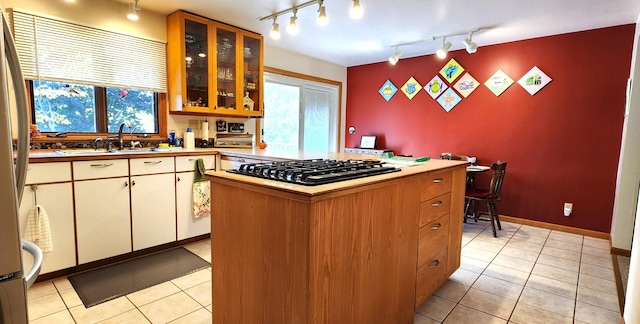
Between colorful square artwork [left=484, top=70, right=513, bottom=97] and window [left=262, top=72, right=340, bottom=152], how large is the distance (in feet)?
7.52

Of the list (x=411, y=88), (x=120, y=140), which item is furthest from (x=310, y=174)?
(x=411, y=88)

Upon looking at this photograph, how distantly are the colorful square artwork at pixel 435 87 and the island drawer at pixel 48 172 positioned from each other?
13.5ft

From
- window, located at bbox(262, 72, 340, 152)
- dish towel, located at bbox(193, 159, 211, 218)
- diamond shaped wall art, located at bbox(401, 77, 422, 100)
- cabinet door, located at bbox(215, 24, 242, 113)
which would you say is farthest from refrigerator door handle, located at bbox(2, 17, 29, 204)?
diamond shaped wall art, located at bbox(401, 77, 422, 100)

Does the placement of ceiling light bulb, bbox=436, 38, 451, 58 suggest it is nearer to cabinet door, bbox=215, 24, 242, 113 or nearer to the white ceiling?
the white ceiling

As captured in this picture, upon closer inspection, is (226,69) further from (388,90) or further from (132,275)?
(388,90)

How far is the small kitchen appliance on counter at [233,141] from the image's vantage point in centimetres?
367

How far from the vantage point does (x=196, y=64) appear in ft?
10.7

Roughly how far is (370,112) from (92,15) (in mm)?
3743

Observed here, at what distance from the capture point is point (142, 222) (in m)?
2.64

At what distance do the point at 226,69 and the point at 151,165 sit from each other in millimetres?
1392

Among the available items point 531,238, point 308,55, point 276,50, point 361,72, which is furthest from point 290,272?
point 361,72

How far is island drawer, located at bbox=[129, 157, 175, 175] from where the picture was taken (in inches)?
100

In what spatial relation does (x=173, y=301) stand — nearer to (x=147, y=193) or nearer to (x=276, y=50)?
(x=147, y=193)

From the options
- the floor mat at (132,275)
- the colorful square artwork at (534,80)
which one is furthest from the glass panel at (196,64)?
the colorful square artwork at (534,80)
